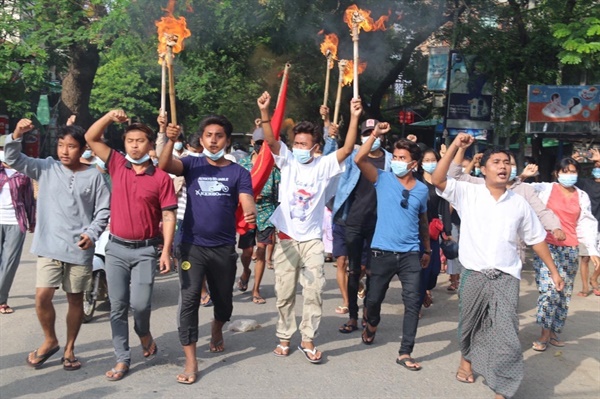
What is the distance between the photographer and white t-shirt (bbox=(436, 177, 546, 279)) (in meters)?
5.12

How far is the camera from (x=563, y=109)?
1360 cm

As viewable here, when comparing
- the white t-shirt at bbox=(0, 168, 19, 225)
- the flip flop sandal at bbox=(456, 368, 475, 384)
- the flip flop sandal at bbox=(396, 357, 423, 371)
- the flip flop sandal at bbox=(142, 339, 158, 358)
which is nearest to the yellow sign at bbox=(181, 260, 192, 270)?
the flip flop sandal at bbox=(142, 339, 158, 358)

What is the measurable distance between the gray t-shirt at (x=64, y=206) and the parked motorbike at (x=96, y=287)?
1695 mm

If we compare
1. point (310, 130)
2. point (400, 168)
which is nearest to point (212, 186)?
point (310, 130)

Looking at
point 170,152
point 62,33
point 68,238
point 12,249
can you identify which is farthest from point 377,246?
point 62,33

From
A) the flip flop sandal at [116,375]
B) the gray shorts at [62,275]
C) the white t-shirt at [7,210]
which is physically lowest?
the flip flop sandal at [116,375]

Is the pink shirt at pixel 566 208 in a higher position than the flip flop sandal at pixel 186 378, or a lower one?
higher

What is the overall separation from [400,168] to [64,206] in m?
2.75

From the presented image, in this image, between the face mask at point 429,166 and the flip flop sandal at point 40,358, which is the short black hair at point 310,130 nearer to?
the face mask at point 429,166

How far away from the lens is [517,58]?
43.7 feet

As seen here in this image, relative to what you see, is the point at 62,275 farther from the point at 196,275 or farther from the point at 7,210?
the point at 7,210

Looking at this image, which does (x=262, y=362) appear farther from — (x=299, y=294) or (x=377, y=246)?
(x=299, y=294)

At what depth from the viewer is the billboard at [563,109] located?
524 inches

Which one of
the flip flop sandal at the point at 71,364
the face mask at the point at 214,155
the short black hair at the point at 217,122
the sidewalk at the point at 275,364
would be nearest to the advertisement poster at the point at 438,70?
the sidewalk at the point at 275,364
